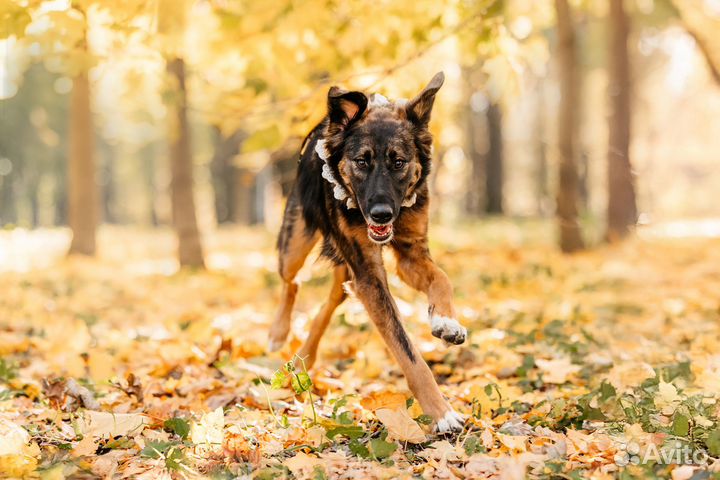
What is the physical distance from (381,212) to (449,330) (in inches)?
31.8

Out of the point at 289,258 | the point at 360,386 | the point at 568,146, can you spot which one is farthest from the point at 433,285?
the point at 568,146

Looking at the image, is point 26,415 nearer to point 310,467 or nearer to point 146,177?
point 310,467

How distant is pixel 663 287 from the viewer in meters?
8.80

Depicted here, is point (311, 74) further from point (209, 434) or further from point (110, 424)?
point (209, 434)

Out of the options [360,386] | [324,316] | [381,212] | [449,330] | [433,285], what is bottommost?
[360,386]

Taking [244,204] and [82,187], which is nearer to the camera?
[82,187]

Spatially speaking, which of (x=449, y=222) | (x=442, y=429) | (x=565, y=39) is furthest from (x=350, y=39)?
(x=449, y=222)

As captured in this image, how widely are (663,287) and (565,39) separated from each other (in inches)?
204

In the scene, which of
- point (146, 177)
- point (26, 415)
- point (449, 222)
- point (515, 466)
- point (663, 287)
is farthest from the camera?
point (146, 177)

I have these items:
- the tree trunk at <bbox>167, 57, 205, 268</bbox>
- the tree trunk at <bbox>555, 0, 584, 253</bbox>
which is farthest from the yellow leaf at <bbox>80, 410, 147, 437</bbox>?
the tree trunk at <bbox>555, 0, 584, 253</bbox>

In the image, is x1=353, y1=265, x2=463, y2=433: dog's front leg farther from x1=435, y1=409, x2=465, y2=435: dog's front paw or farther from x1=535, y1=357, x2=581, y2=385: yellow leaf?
x1=535, y1=357, x2=581, y2=385: yellow leaf

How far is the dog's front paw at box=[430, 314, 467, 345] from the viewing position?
3.94 metres

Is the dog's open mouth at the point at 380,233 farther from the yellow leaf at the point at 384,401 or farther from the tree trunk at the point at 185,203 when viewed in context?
the tree trunk at the point at 185,203

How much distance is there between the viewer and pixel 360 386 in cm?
475
